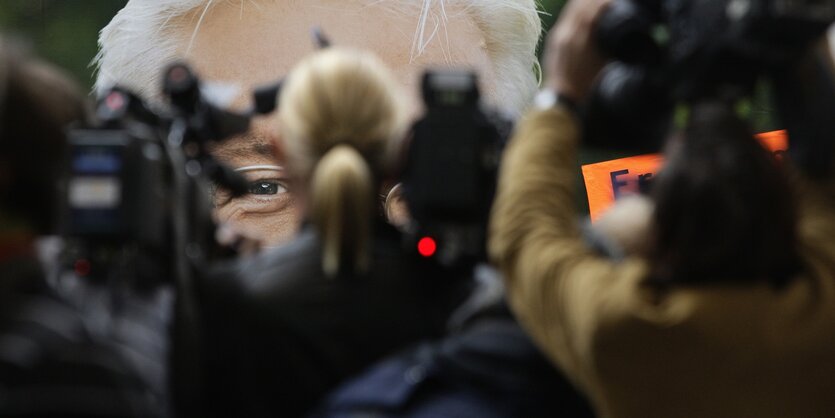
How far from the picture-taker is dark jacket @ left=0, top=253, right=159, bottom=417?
131 cm

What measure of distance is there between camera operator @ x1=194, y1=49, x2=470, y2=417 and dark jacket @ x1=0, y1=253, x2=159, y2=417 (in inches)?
10.3

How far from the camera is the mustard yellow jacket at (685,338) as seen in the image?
1.37 meters

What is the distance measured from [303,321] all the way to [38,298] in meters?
0.37

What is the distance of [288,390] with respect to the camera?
1.63 meters

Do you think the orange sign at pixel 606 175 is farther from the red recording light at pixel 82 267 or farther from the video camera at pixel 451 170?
the red recording light at pixel 82 267

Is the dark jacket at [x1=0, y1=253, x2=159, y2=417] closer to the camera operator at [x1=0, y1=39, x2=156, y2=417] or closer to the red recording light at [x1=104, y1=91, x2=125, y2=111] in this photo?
the camera operator at [x1=0, y1=39, x2=156, y2=417]

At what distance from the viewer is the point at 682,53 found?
4.83 feet

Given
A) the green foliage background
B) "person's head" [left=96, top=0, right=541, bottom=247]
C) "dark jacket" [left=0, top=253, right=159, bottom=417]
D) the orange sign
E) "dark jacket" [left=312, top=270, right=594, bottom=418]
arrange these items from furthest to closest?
the green foliage background < the orange sign < "person's head" [left=96, top=0, right=541, bottom=247] < "dark jacket" [left=312, top=270, right=594, bottom=418] < "dark jacket" [left=0, top=253, right=159, bottom=417]

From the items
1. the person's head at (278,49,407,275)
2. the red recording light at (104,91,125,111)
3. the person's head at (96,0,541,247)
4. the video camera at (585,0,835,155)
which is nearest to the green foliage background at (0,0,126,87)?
the person's head at (96,0,541,247)

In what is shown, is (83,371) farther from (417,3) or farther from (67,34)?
(67,34)

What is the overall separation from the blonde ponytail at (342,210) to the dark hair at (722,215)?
0.39 metres

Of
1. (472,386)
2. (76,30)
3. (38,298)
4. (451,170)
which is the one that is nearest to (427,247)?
(451,170)

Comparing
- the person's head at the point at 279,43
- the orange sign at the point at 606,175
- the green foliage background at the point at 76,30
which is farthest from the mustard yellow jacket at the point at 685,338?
the green foliage background at the point at 76,30

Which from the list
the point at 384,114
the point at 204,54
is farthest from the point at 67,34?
the point at 384,114
